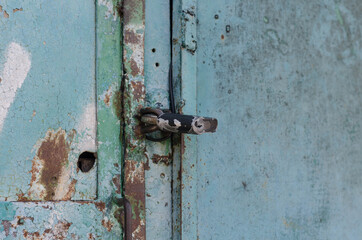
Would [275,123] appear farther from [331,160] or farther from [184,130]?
[184,130]

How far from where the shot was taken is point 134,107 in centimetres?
95

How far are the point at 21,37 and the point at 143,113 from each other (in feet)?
1.02

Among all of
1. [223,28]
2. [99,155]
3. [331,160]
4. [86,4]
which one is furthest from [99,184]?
[331,160]

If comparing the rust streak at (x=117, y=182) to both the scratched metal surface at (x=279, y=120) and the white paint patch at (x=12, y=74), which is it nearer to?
the scratched metal surface at (x=279, y=120)

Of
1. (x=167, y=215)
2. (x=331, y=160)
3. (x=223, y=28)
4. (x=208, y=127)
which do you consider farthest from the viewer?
(x=331, y=160)

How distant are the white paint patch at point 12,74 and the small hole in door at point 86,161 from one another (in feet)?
0.61

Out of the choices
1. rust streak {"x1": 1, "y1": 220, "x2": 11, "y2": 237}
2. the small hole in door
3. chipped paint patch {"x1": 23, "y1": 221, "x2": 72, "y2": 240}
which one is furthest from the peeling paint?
rust streak {"x1": 1, "y1": 220, "x2": 11, "y2": 237}

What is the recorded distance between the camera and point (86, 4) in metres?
0.95

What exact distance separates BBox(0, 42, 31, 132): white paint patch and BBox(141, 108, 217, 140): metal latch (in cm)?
27

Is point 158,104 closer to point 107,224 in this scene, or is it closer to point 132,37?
point 132,37

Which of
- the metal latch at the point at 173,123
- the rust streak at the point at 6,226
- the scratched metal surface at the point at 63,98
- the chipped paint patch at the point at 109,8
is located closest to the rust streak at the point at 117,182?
the scratched metal surface at the point at 63,98

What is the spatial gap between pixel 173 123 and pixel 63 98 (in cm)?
25

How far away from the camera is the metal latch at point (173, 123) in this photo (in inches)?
34.1

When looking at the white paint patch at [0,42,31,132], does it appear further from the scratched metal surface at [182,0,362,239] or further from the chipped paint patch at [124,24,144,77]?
the scratched metal surface at [182,0,362,239]
